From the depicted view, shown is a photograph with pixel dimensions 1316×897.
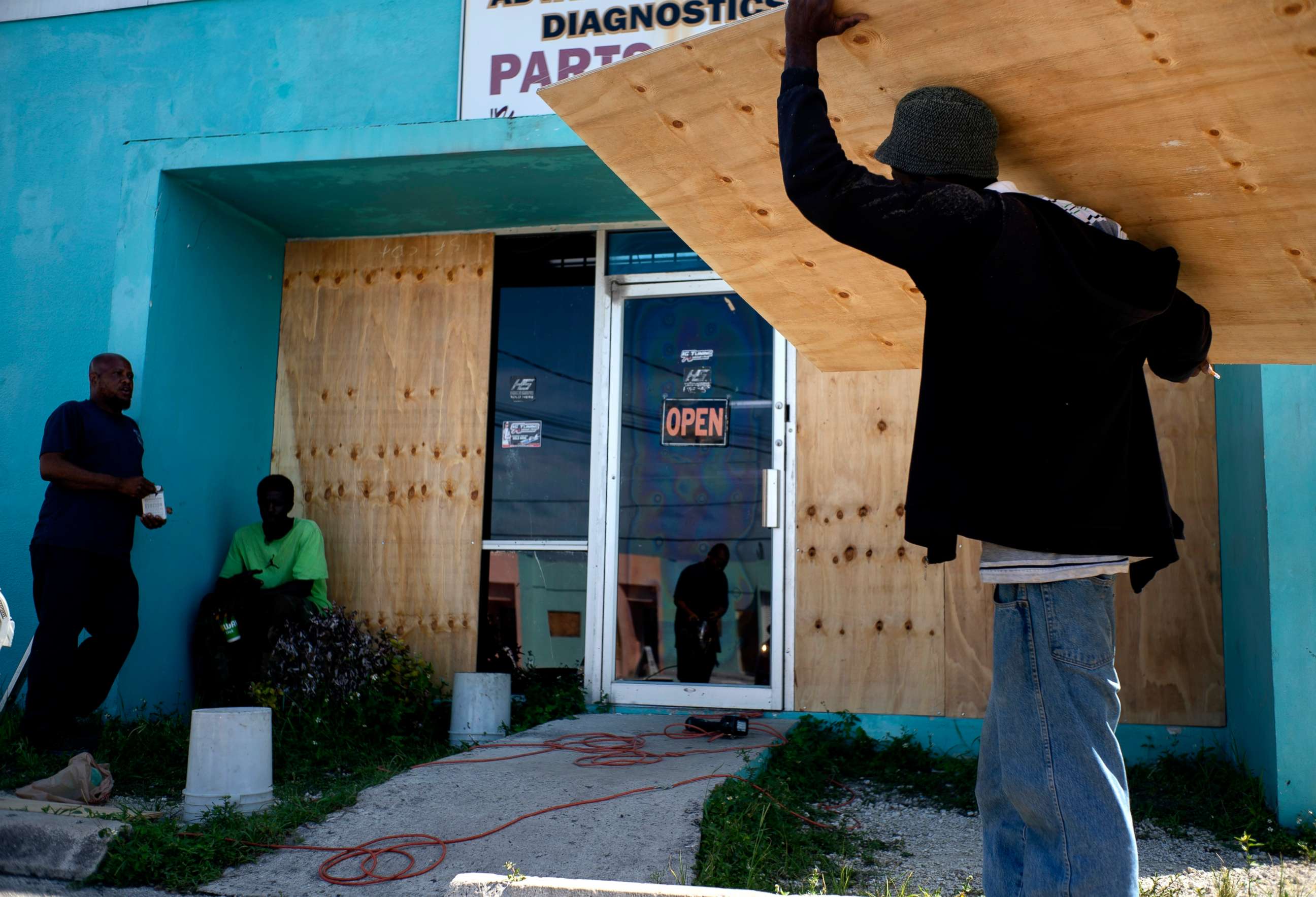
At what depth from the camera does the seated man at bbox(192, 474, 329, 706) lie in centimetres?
645

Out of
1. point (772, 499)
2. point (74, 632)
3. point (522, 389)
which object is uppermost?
point (522, 389)

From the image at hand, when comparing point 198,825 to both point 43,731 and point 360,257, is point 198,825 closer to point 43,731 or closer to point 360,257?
point 43,731

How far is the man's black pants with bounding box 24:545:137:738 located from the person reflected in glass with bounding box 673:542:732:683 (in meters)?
3.10

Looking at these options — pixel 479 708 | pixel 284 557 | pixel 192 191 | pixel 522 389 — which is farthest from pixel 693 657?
pixel 192 191

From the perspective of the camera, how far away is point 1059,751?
6.93ft

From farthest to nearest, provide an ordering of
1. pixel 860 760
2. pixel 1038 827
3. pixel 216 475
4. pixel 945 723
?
pixel 216 475 → pixel 945 723 → pixel 860 760 → pixel 1038 827

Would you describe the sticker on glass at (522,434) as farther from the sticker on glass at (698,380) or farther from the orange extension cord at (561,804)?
the orange extension cord at (561,804)

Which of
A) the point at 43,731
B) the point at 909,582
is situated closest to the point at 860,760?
the point at 909,582

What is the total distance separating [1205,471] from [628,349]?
3.49 meters

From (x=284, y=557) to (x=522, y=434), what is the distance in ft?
5.61

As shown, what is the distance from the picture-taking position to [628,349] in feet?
23.2

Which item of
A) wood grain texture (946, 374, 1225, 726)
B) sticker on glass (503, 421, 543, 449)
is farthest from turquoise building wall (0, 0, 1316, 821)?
sticker on glass (503, 421, 543, 449)


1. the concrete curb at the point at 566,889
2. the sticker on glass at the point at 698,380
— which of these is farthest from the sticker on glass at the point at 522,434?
the concrete curb at the point at 566,889

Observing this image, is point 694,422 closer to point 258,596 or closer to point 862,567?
point 862,567
